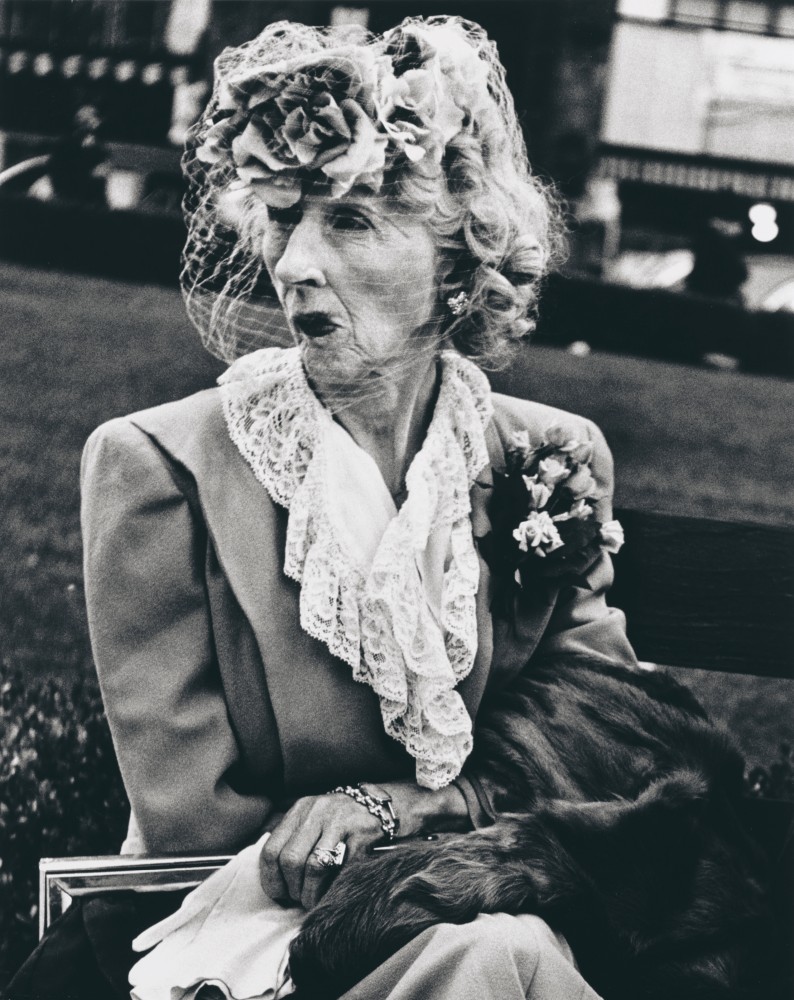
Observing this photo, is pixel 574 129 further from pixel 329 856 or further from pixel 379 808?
pixel 329 856

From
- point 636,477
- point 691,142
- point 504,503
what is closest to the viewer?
point 504,503

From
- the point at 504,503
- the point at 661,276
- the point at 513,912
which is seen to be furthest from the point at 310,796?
the point at 661,276

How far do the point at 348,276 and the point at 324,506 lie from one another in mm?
400

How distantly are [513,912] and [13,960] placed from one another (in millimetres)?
1332

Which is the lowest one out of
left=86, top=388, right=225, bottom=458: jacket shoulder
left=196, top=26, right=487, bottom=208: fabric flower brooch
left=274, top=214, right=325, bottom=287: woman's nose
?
left=86, top=388, right=225, bottom=458: jacket shoulder

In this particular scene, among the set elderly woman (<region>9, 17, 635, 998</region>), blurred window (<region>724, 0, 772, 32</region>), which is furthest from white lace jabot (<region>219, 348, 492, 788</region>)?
blurred window (<region>724, 0, 772, 32</region>)

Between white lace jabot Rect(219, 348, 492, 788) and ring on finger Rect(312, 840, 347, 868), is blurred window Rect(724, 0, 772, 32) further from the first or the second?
ring on finger Rect(312, 840, 347, 868)

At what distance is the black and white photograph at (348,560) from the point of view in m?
2.06

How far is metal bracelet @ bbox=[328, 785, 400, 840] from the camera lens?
222cm

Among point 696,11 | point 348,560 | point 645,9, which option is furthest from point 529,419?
point 696,11

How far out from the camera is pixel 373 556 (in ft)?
7.50

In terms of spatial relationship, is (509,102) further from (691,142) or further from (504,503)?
(691,142)

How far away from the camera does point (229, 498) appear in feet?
7.38

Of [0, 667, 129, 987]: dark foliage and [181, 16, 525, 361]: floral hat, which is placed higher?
[181, 16, 525, 361]: floral hat
